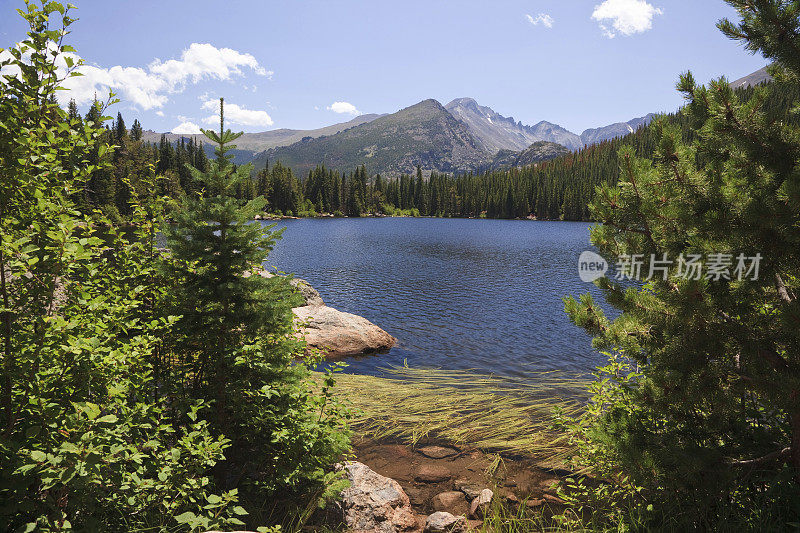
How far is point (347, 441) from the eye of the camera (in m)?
5.57

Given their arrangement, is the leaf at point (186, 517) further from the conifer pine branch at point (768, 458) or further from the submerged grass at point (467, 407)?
the conifer pine branch at point (768, 458)

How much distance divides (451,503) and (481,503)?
2.13 ft

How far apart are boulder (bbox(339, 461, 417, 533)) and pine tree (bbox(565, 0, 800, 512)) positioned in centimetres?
357

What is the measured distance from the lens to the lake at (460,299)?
1634cm

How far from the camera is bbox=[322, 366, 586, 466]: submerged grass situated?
9.41m

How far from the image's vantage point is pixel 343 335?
53.3ft

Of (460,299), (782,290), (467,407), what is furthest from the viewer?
(460,299)

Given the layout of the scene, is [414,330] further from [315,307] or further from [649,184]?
[649,184]

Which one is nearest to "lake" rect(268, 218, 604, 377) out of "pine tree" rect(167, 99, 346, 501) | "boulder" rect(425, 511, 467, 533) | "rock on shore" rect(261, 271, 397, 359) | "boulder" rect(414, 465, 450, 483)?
"rock on shore" rect(261, 271, 397, 359)

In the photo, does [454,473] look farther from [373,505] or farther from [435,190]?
[435,190]

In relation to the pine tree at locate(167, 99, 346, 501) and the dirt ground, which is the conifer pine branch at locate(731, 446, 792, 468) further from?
the pine tree at locate(167, 99, 346, 501)

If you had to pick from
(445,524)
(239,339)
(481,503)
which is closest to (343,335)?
(481,503)

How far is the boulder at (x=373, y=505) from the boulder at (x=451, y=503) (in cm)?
64

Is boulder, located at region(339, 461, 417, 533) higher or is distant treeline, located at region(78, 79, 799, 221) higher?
distant treeline, located at region(78, 79, 799, 221)
